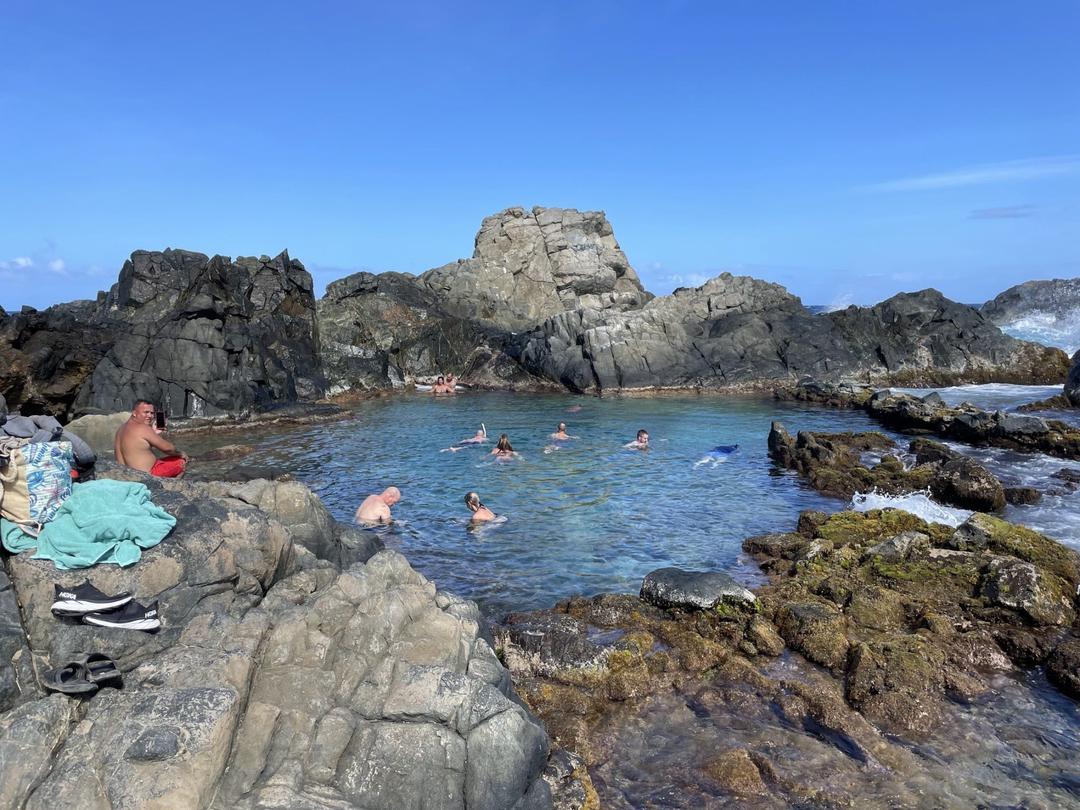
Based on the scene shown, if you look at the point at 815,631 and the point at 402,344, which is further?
the point at 402,344

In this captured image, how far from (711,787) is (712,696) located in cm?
227

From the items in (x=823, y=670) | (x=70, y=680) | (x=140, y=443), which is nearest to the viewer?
(x=70, y=680)

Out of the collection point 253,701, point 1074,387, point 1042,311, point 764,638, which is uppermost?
point 1042,311

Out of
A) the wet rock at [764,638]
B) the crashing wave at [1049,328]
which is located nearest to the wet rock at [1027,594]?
the wet rock at [764,638]

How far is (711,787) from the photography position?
9.09 m

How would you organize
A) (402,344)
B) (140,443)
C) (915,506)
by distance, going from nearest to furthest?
1. (140,443)
2. (915,506)
3. (402,344)

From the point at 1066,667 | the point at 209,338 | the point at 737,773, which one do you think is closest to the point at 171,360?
the point at 209,338

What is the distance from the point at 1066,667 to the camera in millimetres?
11555

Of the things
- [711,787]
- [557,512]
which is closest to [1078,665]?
[711,787]

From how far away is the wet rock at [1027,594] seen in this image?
13484mm

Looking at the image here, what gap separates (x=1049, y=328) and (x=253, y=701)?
93.1m

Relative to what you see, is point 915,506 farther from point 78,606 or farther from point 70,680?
point 70,680

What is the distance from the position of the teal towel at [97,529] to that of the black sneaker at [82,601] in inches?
16.3

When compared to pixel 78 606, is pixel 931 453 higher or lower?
lower
